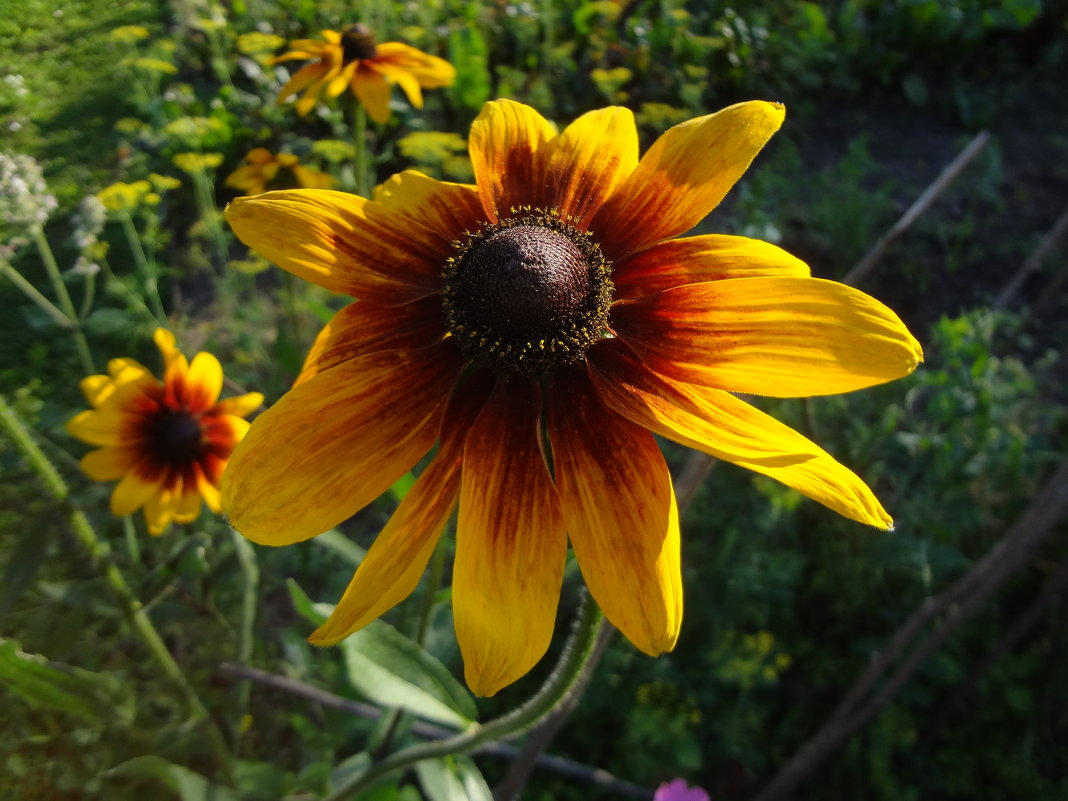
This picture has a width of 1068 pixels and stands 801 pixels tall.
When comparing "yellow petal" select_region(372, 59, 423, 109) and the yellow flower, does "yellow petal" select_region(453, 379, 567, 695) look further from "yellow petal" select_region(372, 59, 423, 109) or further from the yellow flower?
the yellow flower

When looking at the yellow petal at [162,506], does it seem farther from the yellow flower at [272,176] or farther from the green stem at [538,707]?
the yellow flower at [272,176]

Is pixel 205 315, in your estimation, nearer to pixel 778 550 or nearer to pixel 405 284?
pixel 778 550

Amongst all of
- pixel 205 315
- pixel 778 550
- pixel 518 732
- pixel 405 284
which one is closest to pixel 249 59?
pixel 205 315

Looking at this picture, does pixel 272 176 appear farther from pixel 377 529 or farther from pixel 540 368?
pixel 540 368

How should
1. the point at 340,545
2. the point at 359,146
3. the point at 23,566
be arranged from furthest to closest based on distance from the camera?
the point at 359,146, the point at 340,545, the point at 23,566

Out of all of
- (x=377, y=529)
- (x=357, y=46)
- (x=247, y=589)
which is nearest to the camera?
(x=247, y=589)

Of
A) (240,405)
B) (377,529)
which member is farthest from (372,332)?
(377,529)
